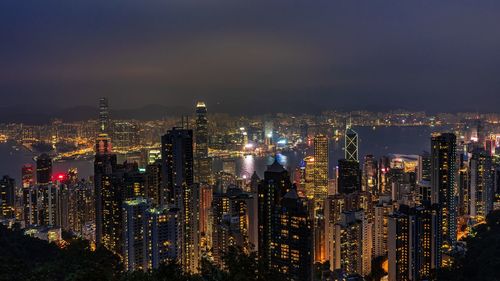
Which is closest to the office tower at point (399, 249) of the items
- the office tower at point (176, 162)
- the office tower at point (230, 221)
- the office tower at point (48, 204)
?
the office tower at point (230, 221)

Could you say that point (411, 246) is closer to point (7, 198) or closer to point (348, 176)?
point (348, 176)

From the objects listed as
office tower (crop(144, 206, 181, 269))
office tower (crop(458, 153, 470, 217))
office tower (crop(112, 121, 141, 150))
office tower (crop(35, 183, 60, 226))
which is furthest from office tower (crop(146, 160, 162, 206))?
office tower (crop(458, 153, 470, 217))

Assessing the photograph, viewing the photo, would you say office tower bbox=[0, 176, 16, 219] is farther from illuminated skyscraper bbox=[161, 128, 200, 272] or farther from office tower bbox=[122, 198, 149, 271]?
office tower bbox=[122, 198, 149, 271]

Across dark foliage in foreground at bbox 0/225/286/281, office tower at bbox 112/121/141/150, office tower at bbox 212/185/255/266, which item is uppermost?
office tower at bbox 112/121/141/150

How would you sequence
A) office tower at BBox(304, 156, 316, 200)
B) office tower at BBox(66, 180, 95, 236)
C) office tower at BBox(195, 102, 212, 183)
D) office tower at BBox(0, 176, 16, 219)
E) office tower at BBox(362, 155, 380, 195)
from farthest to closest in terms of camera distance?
office tower at BBox(362, 155, 380, 195), office tower at BBox(195, 102, 212, 183), office tower at BBox(304, 156, 316, 200), office tower at BBox(0, 176, 16, 219), office tower at BBox(66, 180, 95, 236)

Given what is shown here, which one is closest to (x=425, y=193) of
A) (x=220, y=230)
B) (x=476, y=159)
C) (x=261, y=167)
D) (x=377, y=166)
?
(x=476, y=159)

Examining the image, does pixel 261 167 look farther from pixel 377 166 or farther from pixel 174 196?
pixel 174 196
